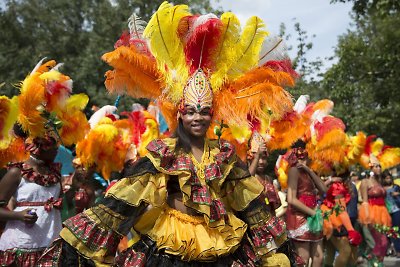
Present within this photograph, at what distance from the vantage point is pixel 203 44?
391 centimetres

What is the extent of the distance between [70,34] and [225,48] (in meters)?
27.5

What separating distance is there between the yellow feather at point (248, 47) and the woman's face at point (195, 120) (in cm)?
46

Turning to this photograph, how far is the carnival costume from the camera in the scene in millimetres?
5105

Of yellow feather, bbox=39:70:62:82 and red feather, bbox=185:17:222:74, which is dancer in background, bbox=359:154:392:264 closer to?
yellow feather, bbox=39:70:62:82

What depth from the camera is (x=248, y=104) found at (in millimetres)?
4020

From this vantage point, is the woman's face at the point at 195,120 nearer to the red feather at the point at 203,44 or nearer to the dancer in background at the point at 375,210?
the red feather at the point at 203,44

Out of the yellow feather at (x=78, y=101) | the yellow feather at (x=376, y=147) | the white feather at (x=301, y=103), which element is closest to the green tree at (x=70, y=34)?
the yellow feather at (x=376, y=147)

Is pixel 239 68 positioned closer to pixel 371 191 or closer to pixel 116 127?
pixel 116 127

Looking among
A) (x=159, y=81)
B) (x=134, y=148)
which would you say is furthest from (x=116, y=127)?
(x=159, y=81)

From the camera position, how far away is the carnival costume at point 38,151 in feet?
16.8

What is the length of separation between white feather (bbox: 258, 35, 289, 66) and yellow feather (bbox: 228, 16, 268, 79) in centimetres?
8

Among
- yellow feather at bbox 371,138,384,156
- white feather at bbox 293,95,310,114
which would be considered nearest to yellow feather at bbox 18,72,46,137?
white feather at bbox 293,95,310,114

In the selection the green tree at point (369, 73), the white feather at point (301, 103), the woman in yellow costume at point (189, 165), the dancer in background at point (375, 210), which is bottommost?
the dancer in background at point (375, 210)

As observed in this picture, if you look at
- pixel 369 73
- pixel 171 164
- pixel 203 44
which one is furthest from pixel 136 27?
pixel 369 73
